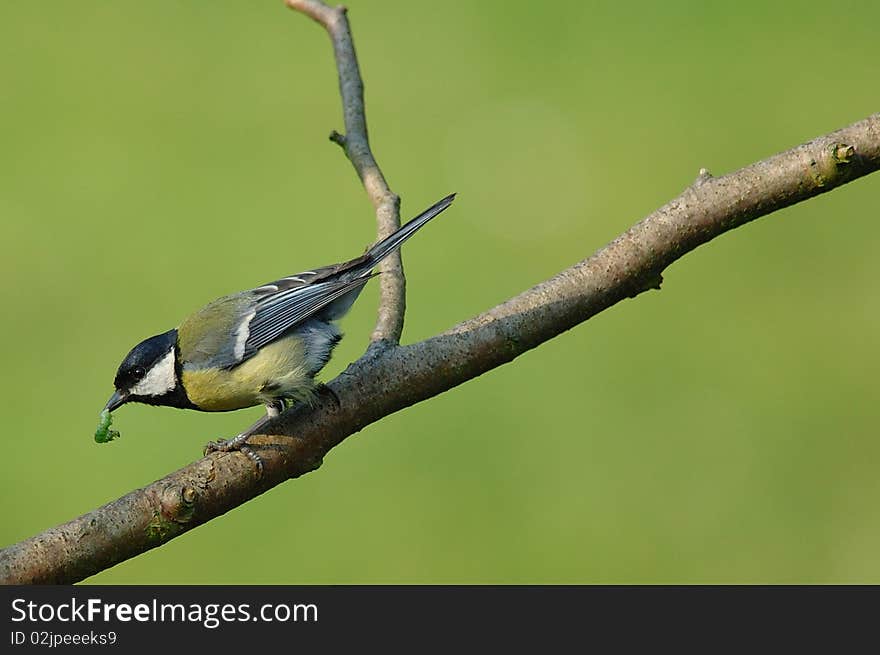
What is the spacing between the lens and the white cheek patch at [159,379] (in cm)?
195

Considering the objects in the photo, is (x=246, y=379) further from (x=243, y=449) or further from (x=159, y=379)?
(x=243, y=449)

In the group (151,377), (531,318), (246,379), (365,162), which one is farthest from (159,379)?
(531,318)

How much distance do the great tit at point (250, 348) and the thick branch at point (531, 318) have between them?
26 centimetres

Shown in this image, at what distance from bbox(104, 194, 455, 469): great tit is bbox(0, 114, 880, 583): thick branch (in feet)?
0.85

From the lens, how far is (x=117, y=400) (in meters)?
1.98

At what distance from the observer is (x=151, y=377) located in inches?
76.9

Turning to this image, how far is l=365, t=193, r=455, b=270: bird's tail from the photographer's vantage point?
1.86 metres

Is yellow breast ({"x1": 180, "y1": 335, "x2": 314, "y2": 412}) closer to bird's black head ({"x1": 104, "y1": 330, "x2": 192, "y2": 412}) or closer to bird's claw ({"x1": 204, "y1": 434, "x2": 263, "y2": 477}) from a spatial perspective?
bird's black head ({"x1": 104, "y1": 330, "x2": 192, "y2": 412})

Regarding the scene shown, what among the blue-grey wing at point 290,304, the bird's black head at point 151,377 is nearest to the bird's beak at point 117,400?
the bird's black head at point 151,377

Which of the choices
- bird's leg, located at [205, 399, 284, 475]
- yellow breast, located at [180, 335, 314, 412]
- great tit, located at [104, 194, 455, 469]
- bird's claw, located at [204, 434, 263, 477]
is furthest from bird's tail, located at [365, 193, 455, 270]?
bird's claw, located at [204, 434, 263, 477]

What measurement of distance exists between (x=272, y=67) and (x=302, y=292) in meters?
3.34

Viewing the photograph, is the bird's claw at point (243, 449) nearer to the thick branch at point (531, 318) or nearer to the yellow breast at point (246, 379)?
the thick branch at point (531, 318)

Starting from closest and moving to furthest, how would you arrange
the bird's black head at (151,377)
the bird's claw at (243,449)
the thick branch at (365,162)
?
the bird's claw at (243,449) → the thick branch at (365,162) → the bird's black head at (151,377)

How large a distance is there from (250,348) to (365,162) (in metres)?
→ 0.45
